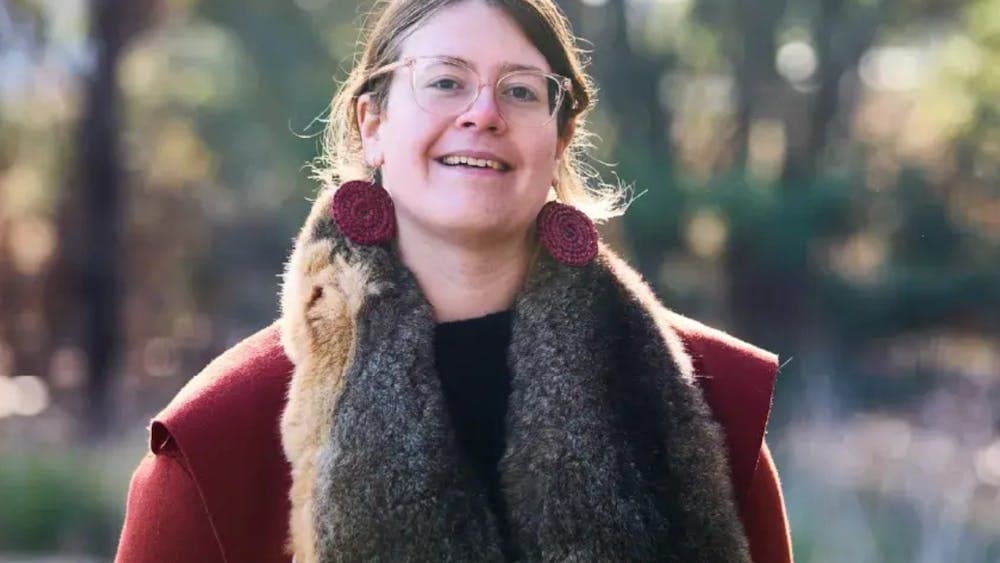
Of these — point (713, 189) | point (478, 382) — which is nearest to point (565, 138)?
point (478, 382)

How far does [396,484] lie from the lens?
1526 millimetres

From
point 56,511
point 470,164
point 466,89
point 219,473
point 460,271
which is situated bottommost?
point 56,511

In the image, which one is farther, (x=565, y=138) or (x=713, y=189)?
(x=713, y=189)

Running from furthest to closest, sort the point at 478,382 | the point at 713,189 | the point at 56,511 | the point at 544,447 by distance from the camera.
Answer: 1. the point at 713,189
2. the point at 56,511
3. the point at 478,382
4. the point at 544,447

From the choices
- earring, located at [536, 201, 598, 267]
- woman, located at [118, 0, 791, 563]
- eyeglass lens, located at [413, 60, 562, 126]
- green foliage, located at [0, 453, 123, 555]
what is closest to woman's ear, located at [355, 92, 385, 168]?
woman, located at [118, 0, 791, 563]

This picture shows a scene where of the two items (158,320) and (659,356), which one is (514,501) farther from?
(158,320)

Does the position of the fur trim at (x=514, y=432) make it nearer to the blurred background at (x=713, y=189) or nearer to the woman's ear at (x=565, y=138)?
the woman's ear at (x=565, y=138)

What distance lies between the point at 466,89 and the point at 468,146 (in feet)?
0.27

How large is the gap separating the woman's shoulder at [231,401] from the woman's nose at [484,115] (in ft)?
1.31

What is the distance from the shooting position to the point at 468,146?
1625 millimetres

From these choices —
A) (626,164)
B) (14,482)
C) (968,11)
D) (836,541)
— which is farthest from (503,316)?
(968,11)

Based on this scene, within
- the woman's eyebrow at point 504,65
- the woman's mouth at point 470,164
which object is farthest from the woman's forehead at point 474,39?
the woman's mouth at point 470,164

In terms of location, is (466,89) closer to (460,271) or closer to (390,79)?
(390,79)

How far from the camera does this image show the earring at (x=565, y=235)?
1755 millimetres
